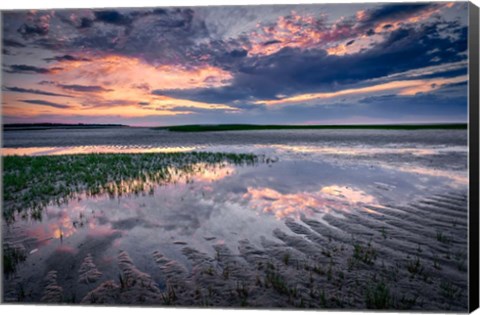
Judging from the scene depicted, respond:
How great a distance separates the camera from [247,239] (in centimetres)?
650

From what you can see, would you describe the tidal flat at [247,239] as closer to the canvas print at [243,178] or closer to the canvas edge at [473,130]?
the canvas print at [243,178]

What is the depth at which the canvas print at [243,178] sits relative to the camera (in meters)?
5.58

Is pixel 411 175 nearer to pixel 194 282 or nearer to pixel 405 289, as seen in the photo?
pixel 405 289

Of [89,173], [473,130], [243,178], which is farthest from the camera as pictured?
[89,173]

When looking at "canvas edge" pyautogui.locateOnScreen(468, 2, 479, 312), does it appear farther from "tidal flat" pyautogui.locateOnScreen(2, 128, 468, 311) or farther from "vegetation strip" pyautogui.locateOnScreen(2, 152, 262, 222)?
"vegetation strip" pyautogui.locateOnScreen(2, 152, 262, 222)

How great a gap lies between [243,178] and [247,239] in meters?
4.18

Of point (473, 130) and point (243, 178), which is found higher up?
point (473, 130)

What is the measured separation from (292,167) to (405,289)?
266 inches

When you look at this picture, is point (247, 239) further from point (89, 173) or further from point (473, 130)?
point (89, 173)

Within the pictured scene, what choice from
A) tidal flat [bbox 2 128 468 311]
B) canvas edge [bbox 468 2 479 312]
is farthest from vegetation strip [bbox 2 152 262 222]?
canvas edge [bbox 468 2 479 312]

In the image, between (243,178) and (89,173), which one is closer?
Answer: (243,178)

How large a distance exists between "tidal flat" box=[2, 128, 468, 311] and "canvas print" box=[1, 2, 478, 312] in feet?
0.10

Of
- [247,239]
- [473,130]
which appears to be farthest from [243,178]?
[473,130]

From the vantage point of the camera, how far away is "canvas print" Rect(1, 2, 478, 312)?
5578 millimetres
